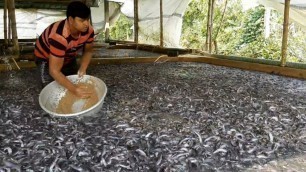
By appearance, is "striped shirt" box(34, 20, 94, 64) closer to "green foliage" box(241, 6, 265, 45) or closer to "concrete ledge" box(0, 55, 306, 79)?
"concrete ledge" box(0, 55, 306, 79)

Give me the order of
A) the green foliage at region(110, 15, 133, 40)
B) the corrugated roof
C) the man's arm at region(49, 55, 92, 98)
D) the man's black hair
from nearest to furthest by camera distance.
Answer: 1. the man's black hair
2. the man's arm at region(49, 55, 92, 98)
3. the corrugated roof
4. the green foliage at region(110, 15, 133, 40)

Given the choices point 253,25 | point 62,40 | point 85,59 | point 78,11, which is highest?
point 253,25

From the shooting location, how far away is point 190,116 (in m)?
3.56

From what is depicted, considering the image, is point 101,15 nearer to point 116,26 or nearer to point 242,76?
point 116,26

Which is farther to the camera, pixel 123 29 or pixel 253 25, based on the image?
pixel 123 29

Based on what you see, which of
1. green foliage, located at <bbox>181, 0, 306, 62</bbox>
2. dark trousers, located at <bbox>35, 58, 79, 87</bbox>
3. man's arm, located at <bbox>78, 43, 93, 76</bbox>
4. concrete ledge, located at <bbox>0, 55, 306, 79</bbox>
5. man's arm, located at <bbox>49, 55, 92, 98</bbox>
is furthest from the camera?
green foliage, located at <bbox>181, 0, 306, 62</bbox>

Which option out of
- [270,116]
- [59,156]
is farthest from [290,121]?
[59,156]

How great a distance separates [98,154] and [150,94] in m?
2.14

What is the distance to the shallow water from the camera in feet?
8.00

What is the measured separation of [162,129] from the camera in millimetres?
3115

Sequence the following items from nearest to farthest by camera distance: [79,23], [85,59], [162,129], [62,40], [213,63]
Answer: [162,129] → [79,23] → [62,40] → [85,59] → [213,63]

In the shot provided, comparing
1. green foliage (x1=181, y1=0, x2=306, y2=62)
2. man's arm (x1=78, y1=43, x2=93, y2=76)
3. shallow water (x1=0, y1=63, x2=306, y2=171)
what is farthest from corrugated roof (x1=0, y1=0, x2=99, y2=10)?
man's arm (x1=78, y1=43, x2=93, y2=76)

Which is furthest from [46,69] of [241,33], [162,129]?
[241,33]

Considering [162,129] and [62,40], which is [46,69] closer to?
[62,40]
